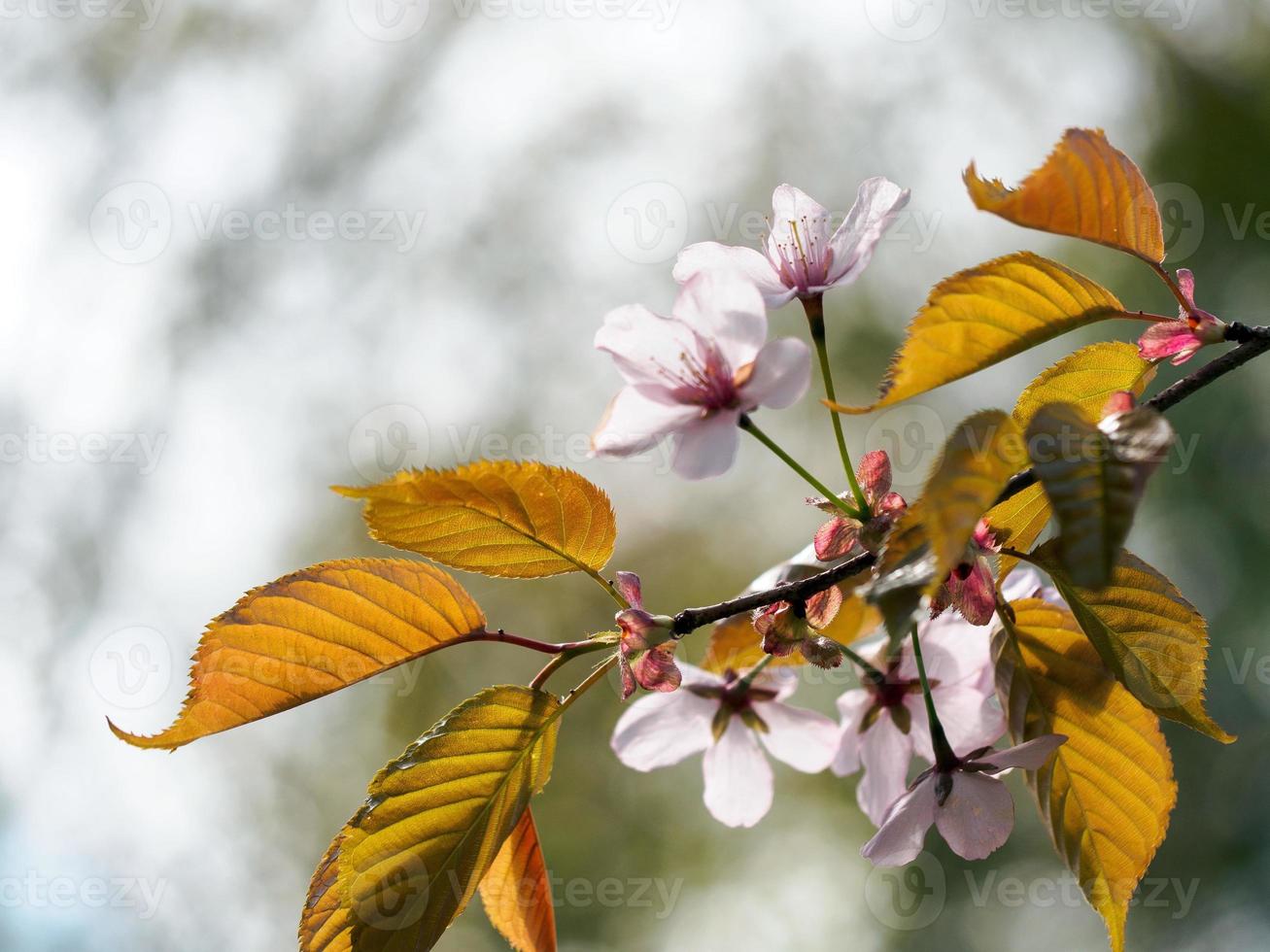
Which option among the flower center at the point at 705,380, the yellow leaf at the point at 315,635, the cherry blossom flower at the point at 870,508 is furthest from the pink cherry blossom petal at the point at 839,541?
the yellow leaf at the point at 315,635

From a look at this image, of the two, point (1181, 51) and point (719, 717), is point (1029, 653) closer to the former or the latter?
point (719, 717)

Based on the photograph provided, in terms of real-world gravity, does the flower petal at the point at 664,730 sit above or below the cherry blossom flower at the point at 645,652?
below

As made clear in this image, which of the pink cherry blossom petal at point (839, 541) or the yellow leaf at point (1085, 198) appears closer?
the yellow leaf at point (1085, 198)

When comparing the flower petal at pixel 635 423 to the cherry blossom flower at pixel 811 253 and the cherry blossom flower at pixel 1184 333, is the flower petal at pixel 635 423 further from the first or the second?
the cherry blossom flower at pixel 1184 333

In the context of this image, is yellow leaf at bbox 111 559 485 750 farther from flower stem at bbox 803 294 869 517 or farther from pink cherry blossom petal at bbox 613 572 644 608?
flower stem at bbox 803 294 869 517

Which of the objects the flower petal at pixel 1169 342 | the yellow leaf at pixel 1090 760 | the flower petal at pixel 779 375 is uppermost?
the flower petal at pixel 779 375

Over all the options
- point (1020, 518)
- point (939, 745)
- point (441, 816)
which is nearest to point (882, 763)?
point (939, 745)

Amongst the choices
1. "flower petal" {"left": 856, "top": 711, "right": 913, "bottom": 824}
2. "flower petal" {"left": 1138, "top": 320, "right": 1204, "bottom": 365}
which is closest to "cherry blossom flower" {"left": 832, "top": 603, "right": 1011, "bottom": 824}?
"flower petal" {"left": 856, "top": 711, "right": 913, "bottom": 824}

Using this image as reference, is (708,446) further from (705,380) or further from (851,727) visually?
(851,727)
